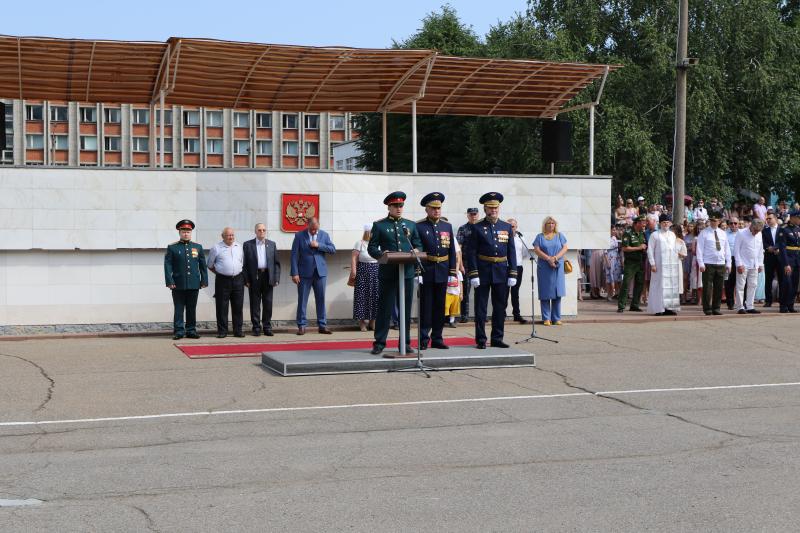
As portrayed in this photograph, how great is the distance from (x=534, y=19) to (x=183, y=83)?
32.2 metres

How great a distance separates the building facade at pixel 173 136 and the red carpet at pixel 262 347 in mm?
90601

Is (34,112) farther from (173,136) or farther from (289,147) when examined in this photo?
(289,147)

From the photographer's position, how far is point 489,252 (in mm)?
14711

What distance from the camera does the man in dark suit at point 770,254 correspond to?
21.4m

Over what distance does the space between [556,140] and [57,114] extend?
95.9m

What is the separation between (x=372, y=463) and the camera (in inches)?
306

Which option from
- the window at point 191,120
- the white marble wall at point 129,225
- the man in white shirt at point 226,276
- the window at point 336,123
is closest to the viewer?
the man in white shirt at point 226,276

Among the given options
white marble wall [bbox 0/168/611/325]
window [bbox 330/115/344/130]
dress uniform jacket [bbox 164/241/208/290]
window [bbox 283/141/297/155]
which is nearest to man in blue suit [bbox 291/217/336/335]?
white marble wall [bbox 0/168/611/325]

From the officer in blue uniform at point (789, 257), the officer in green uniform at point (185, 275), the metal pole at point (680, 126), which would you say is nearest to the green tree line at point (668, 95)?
the metal pole at point (680, 126)

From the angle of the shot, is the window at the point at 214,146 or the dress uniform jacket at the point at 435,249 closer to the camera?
the dress uniform jacket at the point at 435,249

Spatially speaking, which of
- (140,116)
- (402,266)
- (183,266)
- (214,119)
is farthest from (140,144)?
(402,266)

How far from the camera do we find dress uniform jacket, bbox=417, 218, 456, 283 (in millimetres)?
13883

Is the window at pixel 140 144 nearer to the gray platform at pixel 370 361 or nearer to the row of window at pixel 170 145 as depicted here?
the row of window at pixel 170 145

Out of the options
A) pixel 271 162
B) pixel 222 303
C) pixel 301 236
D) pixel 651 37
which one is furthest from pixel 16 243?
pixel 271 162
